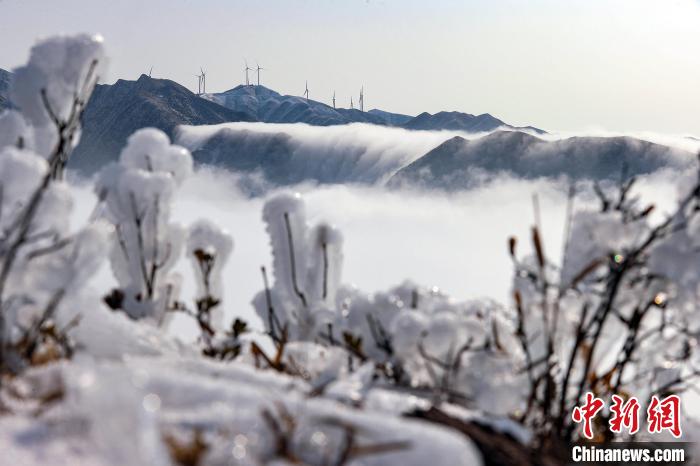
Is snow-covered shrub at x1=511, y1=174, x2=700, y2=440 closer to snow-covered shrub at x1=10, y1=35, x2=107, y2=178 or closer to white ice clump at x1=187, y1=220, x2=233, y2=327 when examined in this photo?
white ice clump at x1=187, y1=220, x2=233, y2=327

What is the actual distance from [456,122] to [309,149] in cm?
4356

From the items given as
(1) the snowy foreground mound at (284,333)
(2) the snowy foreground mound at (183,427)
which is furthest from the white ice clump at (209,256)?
(2) the snowy foreground mound at (183,427)

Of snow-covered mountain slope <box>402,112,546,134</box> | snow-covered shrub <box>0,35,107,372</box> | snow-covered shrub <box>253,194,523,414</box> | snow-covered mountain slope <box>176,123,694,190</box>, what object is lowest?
snow-covered shrub <box>253,194,523,414</box>

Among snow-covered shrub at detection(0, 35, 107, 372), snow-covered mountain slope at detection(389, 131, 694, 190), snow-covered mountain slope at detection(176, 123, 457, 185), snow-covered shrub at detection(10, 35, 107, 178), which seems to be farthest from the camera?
snow-covered mountain slope at detection(176, 123, 457, 185)

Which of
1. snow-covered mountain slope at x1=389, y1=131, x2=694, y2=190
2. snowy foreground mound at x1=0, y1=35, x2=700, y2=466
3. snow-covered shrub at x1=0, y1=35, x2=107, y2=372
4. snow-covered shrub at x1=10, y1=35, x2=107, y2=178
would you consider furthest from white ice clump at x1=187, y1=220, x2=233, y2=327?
snow-covered mountain slope at x1=389, y1=131, x2=694, y2=190

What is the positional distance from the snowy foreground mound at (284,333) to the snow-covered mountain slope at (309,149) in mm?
138643

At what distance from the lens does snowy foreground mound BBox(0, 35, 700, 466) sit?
147 cm

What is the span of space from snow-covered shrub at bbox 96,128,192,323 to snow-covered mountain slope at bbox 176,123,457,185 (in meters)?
139

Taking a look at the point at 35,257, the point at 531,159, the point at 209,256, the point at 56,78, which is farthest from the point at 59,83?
the point at 531,159

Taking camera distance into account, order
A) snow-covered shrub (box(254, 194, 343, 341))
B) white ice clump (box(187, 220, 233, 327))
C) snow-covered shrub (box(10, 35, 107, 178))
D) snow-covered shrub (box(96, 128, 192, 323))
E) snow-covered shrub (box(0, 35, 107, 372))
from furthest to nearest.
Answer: white ice clump (box(187, 220, 233, 327)) → snow-covered shrub (box(254, 194, 343, 341)) → snow-covered shrub (box(96, 128, 192, 323)) → snow-covered shrub (box(10, 35, 107, 178)) → snow-covered shrub (box(0, 35, 107, 372))

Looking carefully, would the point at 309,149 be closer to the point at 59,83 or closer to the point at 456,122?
the point at 456,122

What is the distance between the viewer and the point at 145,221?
304cm

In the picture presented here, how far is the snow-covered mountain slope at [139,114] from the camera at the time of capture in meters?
169

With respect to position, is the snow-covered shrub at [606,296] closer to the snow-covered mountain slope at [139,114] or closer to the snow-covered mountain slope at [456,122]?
the snow-covered mountain slope at [139,114]
